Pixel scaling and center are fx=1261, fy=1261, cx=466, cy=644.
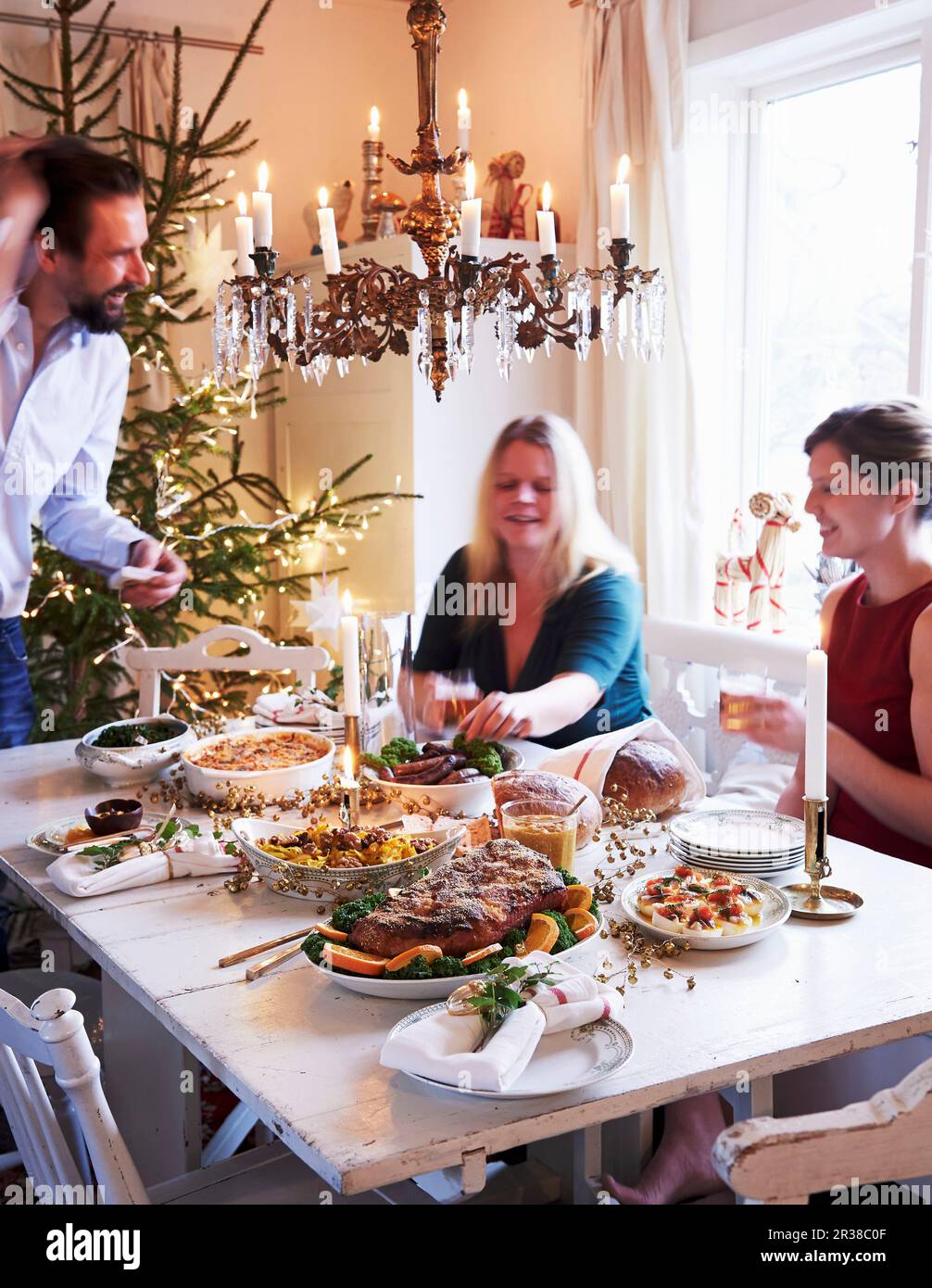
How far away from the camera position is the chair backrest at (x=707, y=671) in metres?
2.92

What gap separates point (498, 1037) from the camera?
1173 millimetres

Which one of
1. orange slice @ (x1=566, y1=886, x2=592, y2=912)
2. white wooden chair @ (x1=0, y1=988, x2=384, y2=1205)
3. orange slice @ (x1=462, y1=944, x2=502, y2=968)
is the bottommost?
white wooden chair @ (x1=0, y1=988, x2=384, y2=1205)

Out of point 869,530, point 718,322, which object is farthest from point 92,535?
point 869,530

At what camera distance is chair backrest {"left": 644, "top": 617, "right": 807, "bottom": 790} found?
115 inches

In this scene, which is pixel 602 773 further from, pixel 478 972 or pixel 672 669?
pixel 672 669

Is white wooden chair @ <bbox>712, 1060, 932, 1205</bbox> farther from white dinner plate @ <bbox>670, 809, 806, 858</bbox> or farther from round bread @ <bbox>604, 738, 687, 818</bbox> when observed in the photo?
round bread @ <bbox>604, 738, 687, 818</bbox>

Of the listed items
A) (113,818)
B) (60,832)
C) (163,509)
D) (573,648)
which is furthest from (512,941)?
(163,509)

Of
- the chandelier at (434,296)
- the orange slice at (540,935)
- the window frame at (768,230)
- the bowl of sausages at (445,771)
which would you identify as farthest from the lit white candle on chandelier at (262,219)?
the window frame at (768,230)

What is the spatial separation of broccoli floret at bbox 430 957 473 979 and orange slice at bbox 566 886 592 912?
0.19m

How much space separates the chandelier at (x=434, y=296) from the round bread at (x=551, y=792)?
1.97ft

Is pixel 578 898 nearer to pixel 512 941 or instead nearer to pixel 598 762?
pixel 512 941

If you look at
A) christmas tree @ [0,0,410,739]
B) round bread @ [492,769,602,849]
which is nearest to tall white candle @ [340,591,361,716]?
round bread @ [492,769,602,849]
